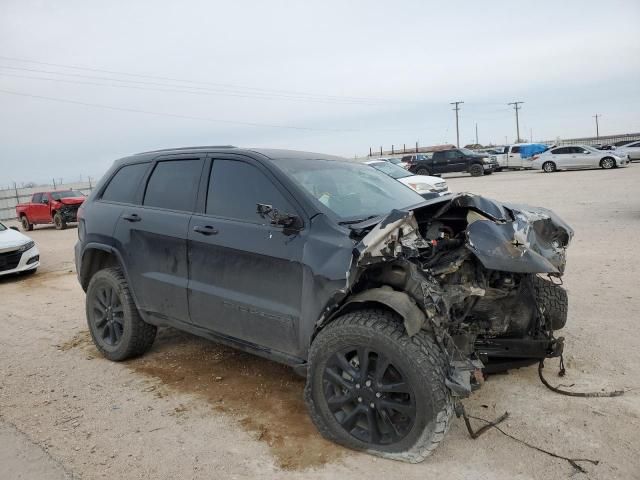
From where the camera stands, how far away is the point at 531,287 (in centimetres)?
368

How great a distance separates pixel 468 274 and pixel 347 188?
1.15 metres

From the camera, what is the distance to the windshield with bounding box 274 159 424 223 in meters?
3.60

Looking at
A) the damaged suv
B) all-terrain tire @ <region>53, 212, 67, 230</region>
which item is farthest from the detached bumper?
all-terrain tire @ <region>53, 212, 67, 230</region>

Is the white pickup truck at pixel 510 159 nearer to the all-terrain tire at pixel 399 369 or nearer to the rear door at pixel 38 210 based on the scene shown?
the rear door at pixel 38 210

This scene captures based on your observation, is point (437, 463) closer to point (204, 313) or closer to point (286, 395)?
point (286, 395)

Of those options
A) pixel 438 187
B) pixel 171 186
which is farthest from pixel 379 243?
pixel 438 187

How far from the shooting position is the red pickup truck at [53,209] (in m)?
20.7

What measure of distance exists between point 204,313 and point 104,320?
61.4 inches

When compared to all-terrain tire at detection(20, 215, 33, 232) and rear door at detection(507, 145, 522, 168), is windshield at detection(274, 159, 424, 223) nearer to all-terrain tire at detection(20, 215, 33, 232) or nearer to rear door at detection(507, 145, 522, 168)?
all-terrain tire at detection(20, 215, 33, 232)

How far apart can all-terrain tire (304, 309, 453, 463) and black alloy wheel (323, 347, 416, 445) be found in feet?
0.10

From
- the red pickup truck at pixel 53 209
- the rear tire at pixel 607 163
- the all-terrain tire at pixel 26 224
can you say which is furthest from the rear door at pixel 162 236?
the rear tire at pixel 607 163

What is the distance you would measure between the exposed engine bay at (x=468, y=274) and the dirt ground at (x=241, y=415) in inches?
17.7

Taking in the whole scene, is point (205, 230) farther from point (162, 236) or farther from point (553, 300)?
point (553, 300)

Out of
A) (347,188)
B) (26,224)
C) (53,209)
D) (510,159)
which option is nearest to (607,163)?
(510,159)
